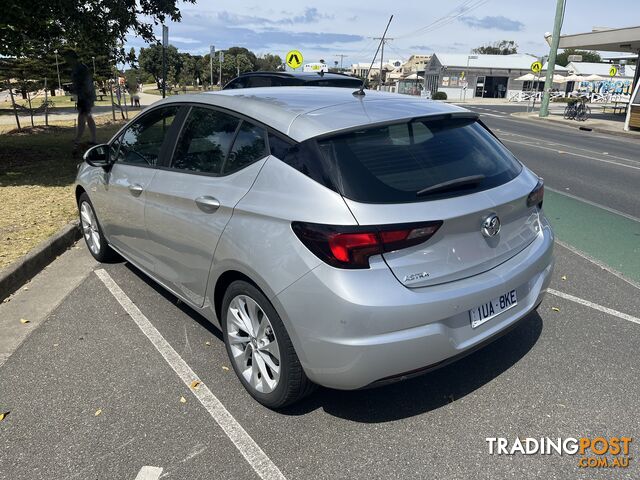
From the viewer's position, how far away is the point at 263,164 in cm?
286

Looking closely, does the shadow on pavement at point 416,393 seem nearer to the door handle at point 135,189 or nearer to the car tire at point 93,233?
the door handle at point 135,189

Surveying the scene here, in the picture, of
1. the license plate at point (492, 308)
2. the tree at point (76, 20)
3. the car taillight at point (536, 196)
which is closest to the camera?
the license plate at point (492, 308)

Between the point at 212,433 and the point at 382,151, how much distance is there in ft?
5.79

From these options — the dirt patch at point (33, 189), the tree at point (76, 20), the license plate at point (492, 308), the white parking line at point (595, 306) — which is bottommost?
the white parking line at point (595, 306)

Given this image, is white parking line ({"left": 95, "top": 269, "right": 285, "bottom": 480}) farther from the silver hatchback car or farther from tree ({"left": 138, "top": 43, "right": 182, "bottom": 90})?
tree ({"left": 138, "top": 43, "right": 182, "bottom": 90})

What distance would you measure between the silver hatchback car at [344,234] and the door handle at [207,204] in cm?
1

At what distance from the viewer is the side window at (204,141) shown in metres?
3.21

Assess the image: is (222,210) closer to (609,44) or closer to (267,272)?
(267,272)

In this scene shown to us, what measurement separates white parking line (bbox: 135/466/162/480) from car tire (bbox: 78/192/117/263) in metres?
2.98

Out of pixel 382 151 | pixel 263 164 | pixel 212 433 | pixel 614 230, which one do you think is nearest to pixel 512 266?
pixel 382 151

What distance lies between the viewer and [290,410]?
294 cm

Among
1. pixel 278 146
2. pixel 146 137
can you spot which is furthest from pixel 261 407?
pixel 146 137

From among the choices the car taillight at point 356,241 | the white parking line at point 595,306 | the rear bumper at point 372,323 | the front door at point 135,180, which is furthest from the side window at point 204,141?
the white parking line at point 595,306

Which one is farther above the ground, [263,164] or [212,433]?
[263,164]
